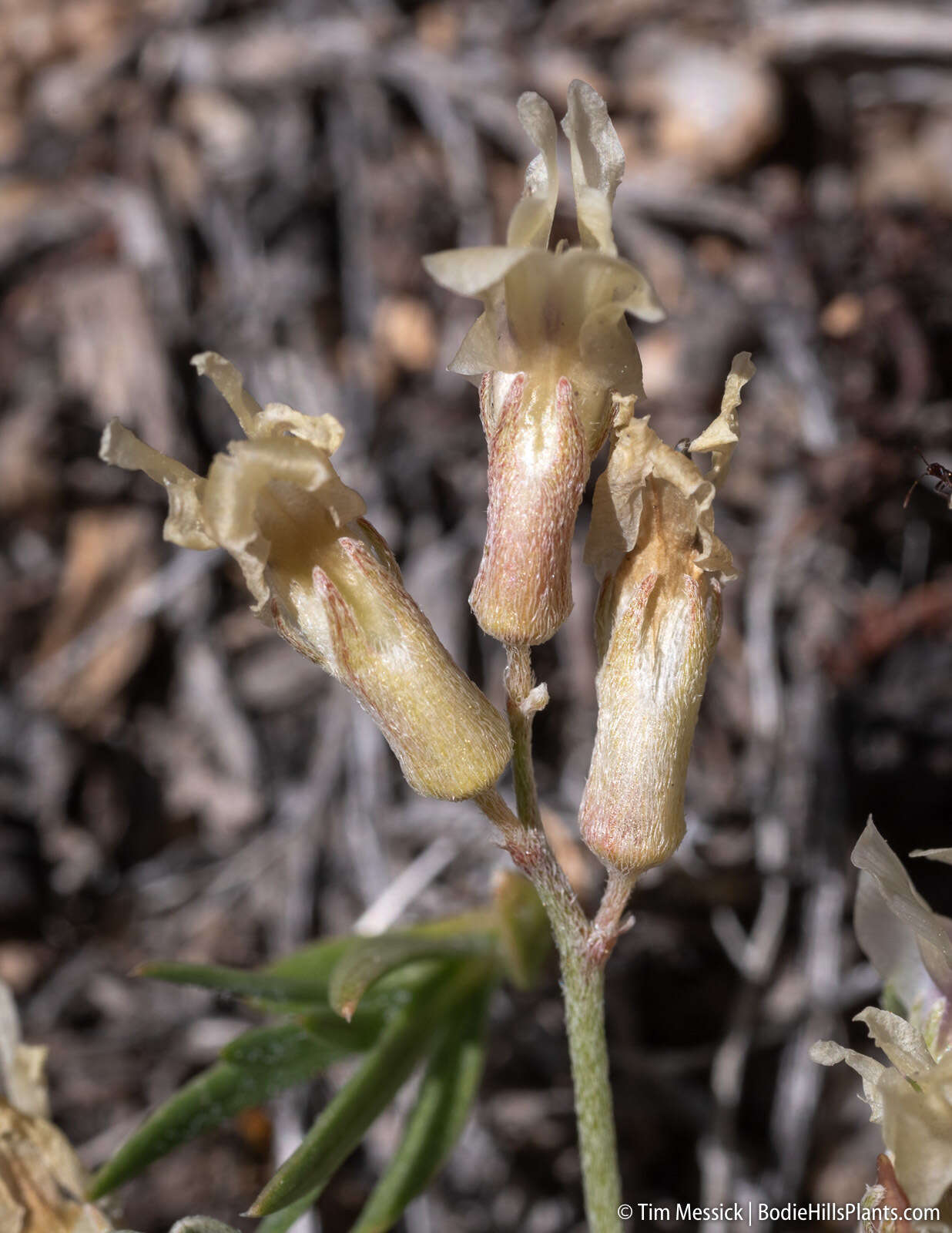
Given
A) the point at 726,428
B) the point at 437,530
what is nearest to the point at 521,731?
the point at 726,428

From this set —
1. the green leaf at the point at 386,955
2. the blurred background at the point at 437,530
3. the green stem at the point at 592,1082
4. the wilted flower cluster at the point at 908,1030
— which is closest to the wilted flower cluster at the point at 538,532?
the green stem at the point at 592,1082

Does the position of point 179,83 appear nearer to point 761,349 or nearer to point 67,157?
point 67,157

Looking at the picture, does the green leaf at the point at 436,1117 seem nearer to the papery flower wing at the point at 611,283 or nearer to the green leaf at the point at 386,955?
the green leaf at the point at 386,955

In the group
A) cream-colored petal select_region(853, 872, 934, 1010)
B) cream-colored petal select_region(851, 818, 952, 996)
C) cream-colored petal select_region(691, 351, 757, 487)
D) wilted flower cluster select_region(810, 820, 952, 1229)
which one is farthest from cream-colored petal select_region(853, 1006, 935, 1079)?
cream-colored petal select_region(691, 351, 757, 487)

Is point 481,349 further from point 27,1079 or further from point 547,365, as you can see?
point 27,1079

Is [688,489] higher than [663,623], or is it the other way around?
[688,489]

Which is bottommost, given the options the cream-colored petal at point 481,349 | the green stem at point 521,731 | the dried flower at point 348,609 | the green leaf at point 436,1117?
the green leaf at point 436,1117

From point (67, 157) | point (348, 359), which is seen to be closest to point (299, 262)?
point (348, 359)
